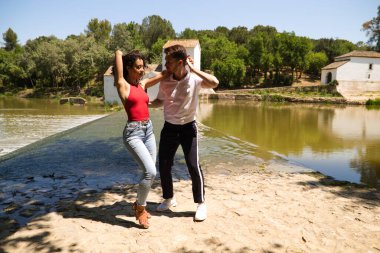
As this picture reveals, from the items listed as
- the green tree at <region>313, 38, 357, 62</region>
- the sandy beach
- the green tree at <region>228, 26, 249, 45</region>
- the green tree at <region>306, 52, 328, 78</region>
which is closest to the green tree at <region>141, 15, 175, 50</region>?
the green tree at <region>228, 26, 249, 45</region>

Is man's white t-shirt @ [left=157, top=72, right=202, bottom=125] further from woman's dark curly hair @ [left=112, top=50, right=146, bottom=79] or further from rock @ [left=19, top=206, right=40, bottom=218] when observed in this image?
rock @ [left=19, top=206, right=40, bottom=218]

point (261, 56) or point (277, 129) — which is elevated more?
point (261, 56)

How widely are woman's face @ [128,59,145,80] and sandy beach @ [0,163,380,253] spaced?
1.78m

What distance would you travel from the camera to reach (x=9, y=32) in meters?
86.4

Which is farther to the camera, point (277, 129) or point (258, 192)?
point (277, 129)

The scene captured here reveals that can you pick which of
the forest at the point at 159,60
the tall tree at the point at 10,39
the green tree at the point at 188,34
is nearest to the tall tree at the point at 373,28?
the forest at the point at 159,60

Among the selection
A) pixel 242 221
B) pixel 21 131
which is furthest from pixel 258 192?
pixel 21 131

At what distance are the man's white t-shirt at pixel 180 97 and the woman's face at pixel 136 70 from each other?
0.30m

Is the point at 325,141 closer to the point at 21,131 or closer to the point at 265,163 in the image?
the point at 265,163

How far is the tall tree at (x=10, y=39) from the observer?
86.6 metres

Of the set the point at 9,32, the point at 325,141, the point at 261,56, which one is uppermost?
the point at 9,32

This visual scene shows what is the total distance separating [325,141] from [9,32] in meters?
97.4

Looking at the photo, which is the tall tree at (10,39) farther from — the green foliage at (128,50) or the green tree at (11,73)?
the green tree at (11,73)

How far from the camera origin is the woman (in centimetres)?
337
